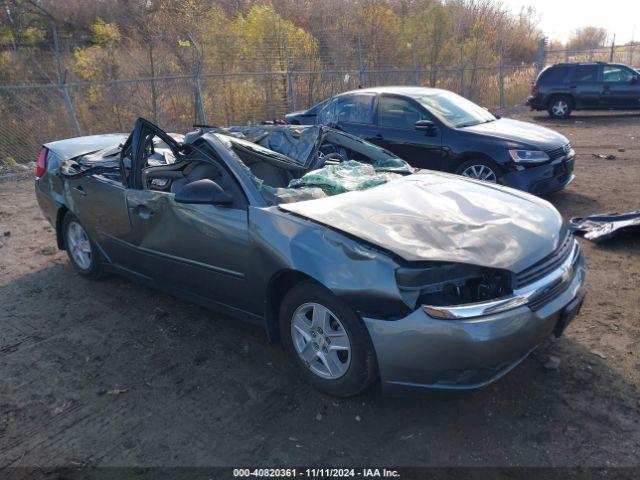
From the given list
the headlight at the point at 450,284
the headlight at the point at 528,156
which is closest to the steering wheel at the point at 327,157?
the headlight at the point at 450,284

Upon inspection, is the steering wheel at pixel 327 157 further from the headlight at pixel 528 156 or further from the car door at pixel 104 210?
the headlight at pixel 528 156

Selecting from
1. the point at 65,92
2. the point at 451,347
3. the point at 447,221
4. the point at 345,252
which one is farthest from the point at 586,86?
the point at 451,347

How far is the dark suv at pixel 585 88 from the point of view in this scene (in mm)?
16000

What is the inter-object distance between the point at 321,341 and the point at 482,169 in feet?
14.7

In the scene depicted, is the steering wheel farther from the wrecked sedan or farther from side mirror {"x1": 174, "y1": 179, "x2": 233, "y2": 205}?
side mirror {"x1": 174, "y1": 179, "x2": 233, "y2": 205}

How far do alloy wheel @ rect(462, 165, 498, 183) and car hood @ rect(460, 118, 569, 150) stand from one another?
0.45m

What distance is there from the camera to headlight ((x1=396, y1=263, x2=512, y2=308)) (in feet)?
8.81

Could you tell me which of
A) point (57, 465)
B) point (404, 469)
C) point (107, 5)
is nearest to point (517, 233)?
point (404, 469)

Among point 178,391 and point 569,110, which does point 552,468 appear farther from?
point 569,110

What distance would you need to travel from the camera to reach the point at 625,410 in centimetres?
283

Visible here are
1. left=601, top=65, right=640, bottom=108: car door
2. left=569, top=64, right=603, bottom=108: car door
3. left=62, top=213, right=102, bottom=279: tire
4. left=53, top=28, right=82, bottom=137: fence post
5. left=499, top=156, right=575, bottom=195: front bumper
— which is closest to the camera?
left=62, top=213, right=102, bottom=279: tire

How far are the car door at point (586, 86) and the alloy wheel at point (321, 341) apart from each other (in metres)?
16.6

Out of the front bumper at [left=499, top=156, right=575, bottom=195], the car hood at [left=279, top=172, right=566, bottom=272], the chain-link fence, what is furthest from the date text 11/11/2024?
the chain-link fence

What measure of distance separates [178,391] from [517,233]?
2.34 m
